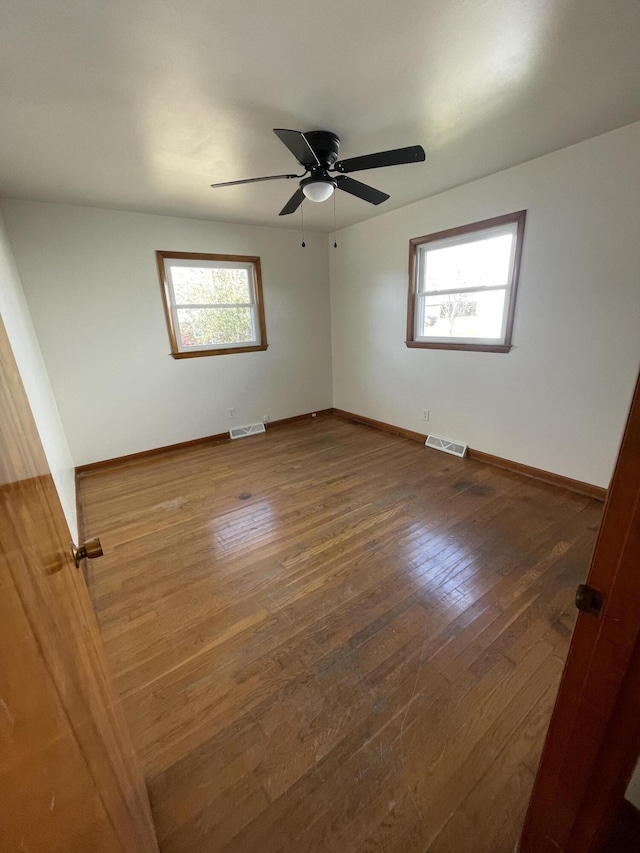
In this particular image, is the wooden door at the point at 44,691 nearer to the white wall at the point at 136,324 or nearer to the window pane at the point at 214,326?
the white wall at the point at 136,324

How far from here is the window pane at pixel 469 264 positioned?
2.98 meters

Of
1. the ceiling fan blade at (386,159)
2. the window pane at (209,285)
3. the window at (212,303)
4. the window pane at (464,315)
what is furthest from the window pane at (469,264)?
the window pane at (209,285)

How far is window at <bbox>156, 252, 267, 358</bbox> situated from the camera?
12.2 feet

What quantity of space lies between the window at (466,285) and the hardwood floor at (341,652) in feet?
4.84

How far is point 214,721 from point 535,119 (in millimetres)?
3521

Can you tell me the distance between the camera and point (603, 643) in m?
0.60

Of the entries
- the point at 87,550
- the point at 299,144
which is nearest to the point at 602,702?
the point at 87,550

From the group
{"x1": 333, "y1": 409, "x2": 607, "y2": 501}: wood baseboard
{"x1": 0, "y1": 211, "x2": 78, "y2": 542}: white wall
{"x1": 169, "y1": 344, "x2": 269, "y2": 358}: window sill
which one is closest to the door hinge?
{"x1": 0, "y1": 211, "x2": 78, "y2": 542}: white wall

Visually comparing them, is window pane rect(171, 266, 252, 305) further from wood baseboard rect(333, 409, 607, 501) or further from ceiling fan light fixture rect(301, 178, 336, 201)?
wood baseboard rect(333, 409, 607, 501)

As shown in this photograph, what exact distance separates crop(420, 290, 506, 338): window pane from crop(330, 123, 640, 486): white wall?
8.1 inches

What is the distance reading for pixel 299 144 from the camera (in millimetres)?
1797

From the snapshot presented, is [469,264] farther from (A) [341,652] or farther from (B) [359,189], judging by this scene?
(A) [341,652]

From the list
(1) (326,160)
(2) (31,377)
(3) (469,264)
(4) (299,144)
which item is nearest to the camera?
(4) (299,144)

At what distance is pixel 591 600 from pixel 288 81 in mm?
2315
